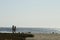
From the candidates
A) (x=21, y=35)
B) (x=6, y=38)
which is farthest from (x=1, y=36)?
(x=21, y=35)

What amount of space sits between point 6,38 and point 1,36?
1.23 feet

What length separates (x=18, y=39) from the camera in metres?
14.1

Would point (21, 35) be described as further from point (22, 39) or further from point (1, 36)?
point (1, 36)

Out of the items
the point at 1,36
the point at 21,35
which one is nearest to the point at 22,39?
the point at 21,35

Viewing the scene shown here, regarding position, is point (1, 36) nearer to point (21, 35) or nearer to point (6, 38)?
point (6, 38)

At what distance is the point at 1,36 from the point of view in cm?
1392

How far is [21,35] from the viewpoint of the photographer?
14422 millimetres

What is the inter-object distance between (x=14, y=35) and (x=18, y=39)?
0.41 m

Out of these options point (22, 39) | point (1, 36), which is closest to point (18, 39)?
point (22, 39)

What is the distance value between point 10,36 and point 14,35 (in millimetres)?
291

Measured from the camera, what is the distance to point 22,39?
14273 millimetres

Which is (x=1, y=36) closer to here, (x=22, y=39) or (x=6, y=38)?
(x=6, y=38)

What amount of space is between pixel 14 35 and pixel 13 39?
308 millimetres

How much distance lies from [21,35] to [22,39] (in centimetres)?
32
